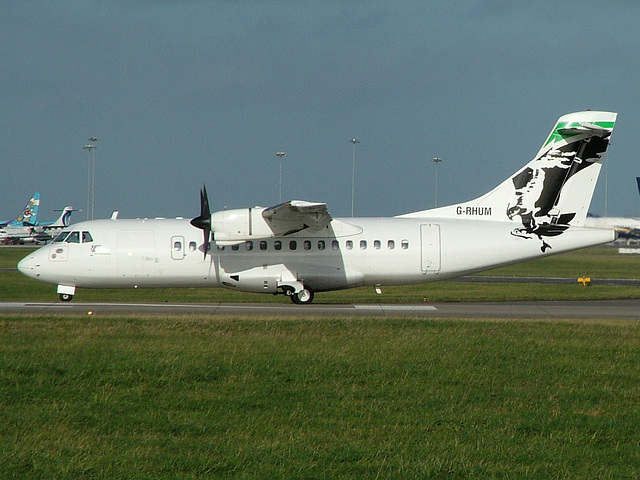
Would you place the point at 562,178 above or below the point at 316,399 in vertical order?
above

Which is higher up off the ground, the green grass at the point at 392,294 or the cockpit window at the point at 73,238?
the cockpit window at the point at 73,238

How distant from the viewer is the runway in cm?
2259

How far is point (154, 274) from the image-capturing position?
87.0 feet

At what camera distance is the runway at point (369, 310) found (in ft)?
74.1

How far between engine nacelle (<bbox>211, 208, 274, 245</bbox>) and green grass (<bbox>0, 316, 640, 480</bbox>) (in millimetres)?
6637

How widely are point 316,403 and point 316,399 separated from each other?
27cm

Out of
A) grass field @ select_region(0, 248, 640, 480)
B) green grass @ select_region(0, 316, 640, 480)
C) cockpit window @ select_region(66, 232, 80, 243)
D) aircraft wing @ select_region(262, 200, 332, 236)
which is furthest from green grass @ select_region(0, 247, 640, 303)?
green grass @ select_region(0, 316, 640, 480)

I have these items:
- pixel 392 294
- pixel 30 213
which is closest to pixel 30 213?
pixel 30 213

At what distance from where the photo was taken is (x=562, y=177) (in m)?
26.7

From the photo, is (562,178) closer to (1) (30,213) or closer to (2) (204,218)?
(2) (204,218)

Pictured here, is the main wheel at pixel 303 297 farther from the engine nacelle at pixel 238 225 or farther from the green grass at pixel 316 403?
the green grass at pixel 316 403

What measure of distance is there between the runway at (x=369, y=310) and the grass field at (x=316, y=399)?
8.50 feet

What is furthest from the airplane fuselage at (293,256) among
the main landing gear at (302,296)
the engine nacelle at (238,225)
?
the engine nacelle at (238,225)

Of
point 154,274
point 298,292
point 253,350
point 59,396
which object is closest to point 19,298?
point 154,274
